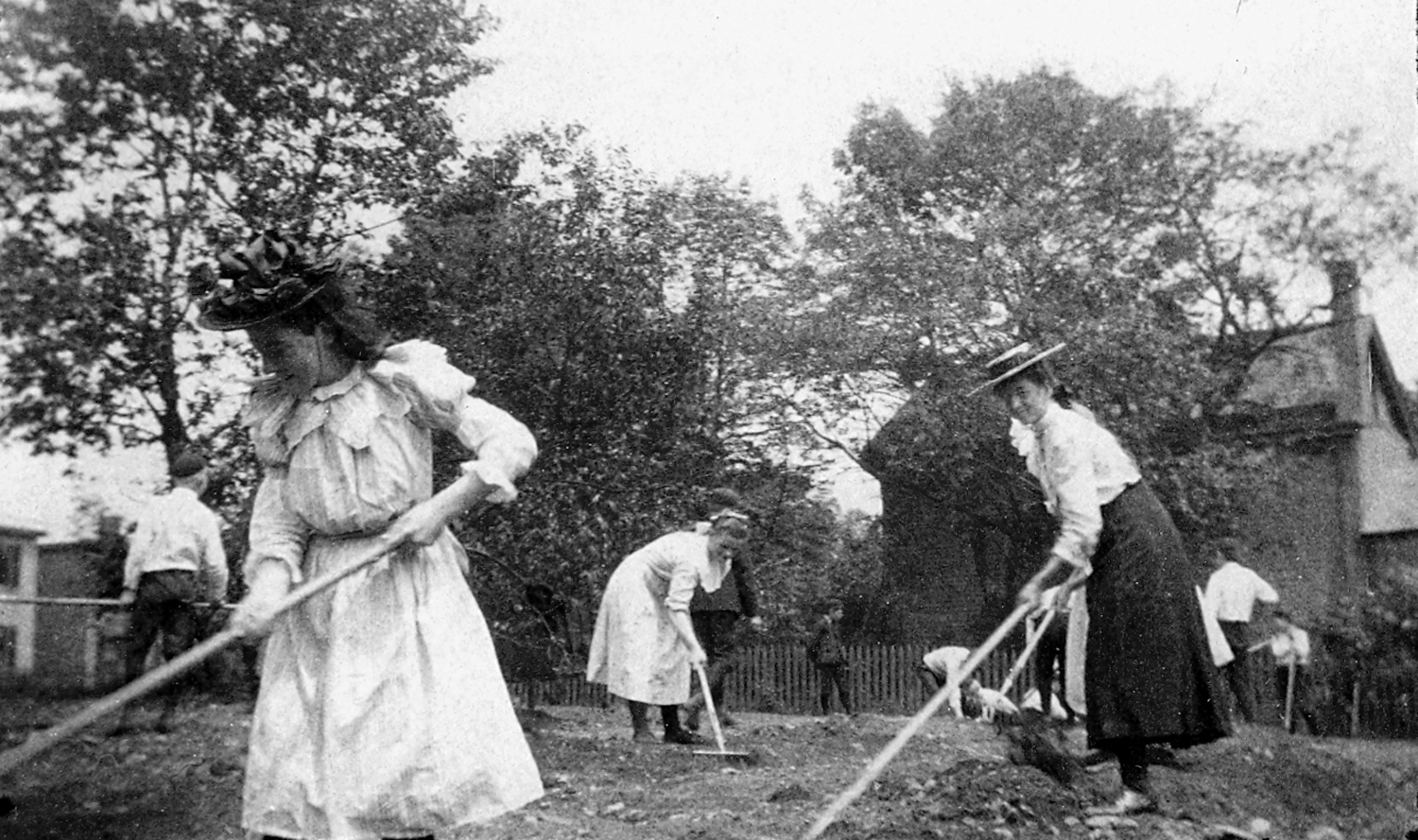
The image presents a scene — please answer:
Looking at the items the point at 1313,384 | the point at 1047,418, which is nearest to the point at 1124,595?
the point at 1047,418

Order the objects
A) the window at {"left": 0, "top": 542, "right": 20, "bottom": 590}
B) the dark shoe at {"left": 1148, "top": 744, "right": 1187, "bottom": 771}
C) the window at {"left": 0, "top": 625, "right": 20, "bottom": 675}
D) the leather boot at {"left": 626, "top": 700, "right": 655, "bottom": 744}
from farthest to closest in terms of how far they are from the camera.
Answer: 1. the leather boot at {"left": 626, "top": 700, "right": 655, "bottom": 744}
2. the window at {"left": 0, "top": 542, "right": 20, "bottom": 590}
3. the window at {"left": 0, "top": 625, "right": 20, "bottom": 675}
4. the dark shoe at {"left": 1148, "top": 744, "right": 1187, "bottom": 771}

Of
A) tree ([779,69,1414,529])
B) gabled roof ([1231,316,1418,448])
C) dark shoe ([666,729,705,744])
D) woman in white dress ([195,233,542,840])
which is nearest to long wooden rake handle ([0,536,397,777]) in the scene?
woman in white dress ([195,233,542,840])

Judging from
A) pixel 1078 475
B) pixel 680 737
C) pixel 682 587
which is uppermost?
pixel 1078 475

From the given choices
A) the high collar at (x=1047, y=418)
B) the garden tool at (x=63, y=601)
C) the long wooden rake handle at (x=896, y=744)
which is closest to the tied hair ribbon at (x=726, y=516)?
the garden tool at (x=63, y=601)

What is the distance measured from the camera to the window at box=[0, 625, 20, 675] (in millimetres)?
6727

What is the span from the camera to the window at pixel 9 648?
6.73 meters

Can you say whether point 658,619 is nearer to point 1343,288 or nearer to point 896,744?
point 896,744

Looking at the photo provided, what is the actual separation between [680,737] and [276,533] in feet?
17.7

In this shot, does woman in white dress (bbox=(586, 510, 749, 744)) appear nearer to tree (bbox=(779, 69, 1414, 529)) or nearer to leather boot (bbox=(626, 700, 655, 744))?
leather boot (bbox=(626, 700, 655, 744))

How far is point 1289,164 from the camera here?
15148 millimetres

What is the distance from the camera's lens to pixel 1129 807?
4.88 metres

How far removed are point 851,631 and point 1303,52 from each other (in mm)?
16836

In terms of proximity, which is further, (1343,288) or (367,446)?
(1343,288)

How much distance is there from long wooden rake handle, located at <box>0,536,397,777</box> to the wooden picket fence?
1422cm
